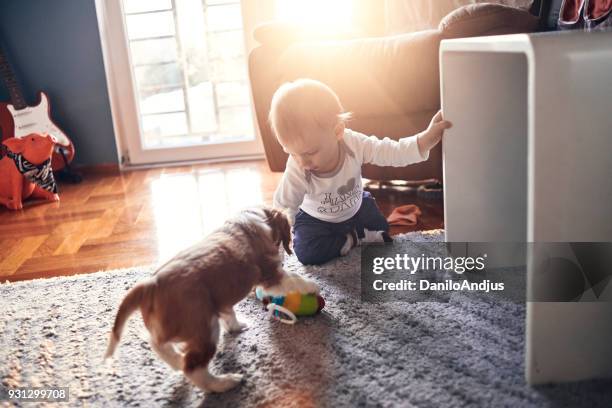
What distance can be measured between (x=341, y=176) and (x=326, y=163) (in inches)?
2.2

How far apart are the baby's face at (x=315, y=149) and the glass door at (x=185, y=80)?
145 cm

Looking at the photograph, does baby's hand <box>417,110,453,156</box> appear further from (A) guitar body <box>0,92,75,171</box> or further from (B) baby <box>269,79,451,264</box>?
(A) guitar body <box>0,92,75,171</box>

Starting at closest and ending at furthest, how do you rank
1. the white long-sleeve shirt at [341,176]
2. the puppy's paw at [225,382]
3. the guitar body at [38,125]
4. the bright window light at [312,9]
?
the puppy's paw at [225,382] → the white long-sleeve shirt at [341,176] → the guitar body at [38,125] → the bright window light at [312,9]

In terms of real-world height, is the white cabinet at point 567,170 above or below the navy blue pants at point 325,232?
above

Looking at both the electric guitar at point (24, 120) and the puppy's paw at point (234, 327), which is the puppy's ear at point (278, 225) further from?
the electric guitar at point (24, 120)

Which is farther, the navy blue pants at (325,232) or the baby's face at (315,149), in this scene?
the navy blue pants at (325,232)

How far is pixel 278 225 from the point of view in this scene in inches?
38.9

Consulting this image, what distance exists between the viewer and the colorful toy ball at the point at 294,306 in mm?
992

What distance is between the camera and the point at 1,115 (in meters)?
2.32

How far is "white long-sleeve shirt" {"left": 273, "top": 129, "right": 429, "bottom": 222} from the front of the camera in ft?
3.96

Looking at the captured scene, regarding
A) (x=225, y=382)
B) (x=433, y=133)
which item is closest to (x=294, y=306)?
(x=225, y=382)

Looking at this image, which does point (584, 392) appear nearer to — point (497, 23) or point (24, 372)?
point (24, 372)

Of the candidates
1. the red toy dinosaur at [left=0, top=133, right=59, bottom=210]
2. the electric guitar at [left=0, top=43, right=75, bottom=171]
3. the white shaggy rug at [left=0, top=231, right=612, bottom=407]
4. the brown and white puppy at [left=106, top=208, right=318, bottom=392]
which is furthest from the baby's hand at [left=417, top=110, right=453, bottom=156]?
the electric guitar at [left=0, top=43, right=75, bottom=171]

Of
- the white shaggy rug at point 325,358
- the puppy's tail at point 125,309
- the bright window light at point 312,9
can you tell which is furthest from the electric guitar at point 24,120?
the puppy's tail at point 125,309
